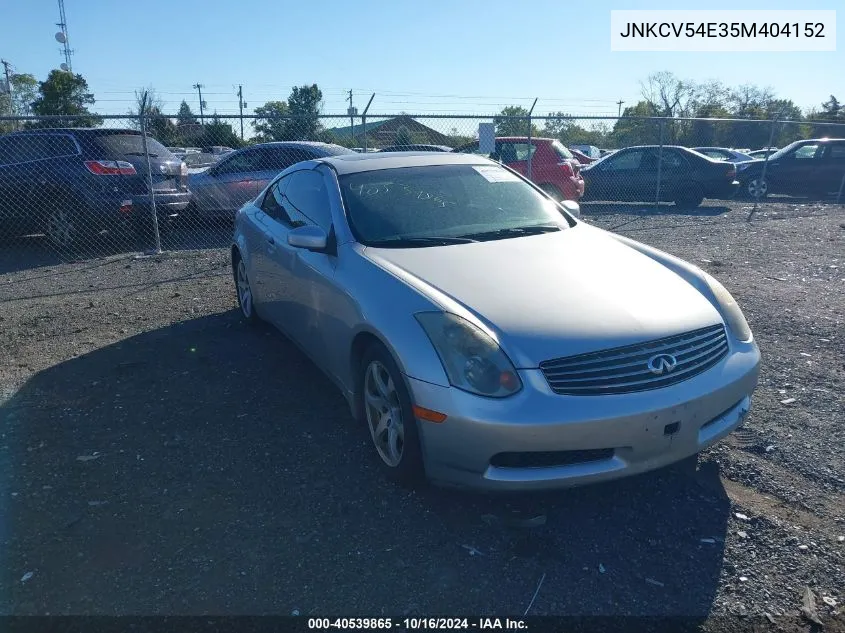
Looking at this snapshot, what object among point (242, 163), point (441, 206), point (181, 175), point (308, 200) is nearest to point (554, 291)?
point (441, 206)

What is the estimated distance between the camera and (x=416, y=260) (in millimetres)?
3660

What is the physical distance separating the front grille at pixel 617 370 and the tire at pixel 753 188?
623 inches

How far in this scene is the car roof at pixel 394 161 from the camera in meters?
4.62

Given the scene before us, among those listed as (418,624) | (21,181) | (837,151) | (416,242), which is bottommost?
(418,624)

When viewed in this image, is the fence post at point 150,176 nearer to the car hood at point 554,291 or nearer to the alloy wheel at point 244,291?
the alloy wheel at point 244,291

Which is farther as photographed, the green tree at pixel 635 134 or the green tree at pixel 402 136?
the green tree at pixel 635 134

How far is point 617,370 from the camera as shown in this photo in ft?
9.33

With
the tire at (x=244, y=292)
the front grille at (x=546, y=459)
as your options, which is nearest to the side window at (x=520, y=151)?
the tire at (x=244, y=292)

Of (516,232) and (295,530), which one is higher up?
(516,232)

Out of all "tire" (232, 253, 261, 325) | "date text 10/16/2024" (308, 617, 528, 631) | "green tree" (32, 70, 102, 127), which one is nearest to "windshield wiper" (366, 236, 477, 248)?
"date text 10/16/2024" (308, 617, 528, 631)

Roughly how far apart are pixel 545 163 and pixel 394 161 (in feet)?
29.9

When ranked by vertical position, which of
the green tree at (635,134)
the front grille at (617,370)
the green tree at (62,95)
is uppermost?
the green tree at (62,95)

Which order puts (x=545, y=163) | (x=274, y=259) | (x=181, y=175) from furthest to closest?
(x=545, y=163) → (x=181, y=175) → (x=274, y=259)

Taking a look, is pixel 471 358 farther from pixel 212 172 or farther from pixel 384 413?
pixel 212 172
